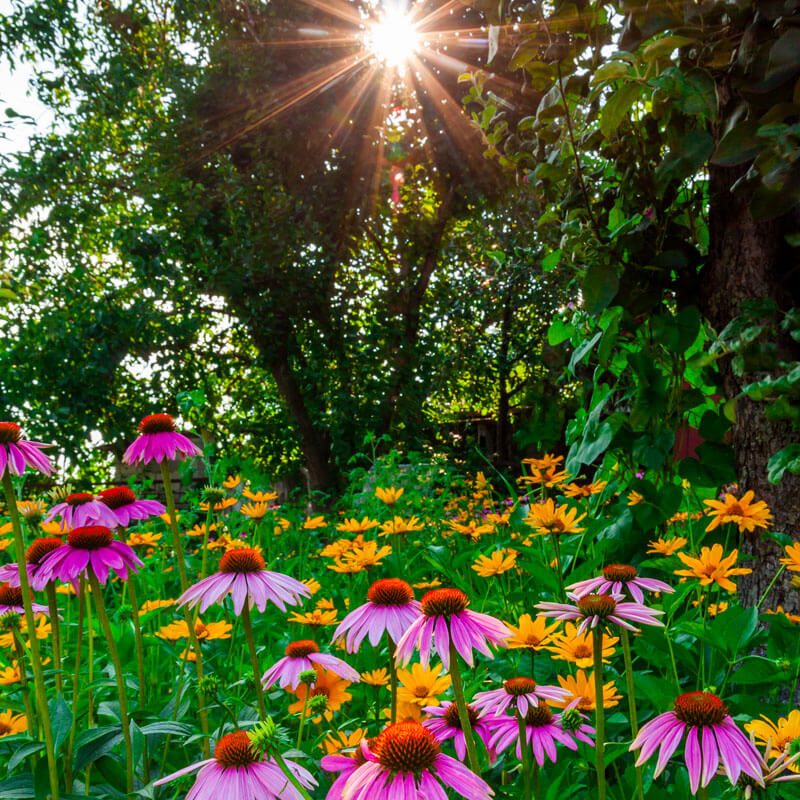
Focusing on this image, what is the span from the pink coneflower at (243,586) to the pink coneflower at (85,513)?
244 mm

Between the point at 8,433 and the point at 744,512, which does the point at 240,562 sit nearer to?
the point at 8,433

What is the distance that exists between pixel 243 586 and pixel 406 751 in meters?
0.35

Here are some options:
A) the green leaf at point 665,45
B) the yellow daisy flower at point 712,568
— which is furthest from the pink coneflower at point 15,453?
the green leaf at point 665,45

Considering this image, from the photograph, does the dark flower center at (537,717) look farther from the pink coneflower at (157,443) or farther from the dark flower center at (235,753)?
the pink coneflower at (157,443)

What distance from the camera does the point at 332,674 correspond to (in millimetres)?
1075

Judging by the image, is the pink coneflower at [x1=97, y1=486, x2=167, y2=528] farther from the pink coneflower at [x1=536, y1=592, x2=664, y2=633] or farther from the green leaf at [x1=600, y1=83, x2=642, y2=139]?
the green leaf at [x1=600, y1=83, x2=642, y2=139]

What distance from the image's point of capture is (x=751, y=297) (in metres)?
1.57

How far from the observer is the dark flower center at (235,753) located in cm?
62

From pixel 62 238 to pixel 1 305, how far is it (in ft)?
2.90

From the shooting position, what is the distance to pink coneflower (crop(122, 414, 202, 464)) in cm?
107

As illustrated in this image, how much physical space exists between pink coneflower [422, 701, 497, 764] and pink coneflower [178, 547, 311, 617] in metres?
0.20

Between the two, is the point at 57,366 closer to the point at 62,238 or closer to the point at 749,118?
the point at 62,238

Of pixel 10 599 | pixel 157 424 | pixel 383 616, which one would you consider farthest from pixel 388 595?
pixel 10 599

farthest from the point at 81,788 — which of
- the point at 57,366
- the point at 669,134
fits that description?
the point at 57,366
